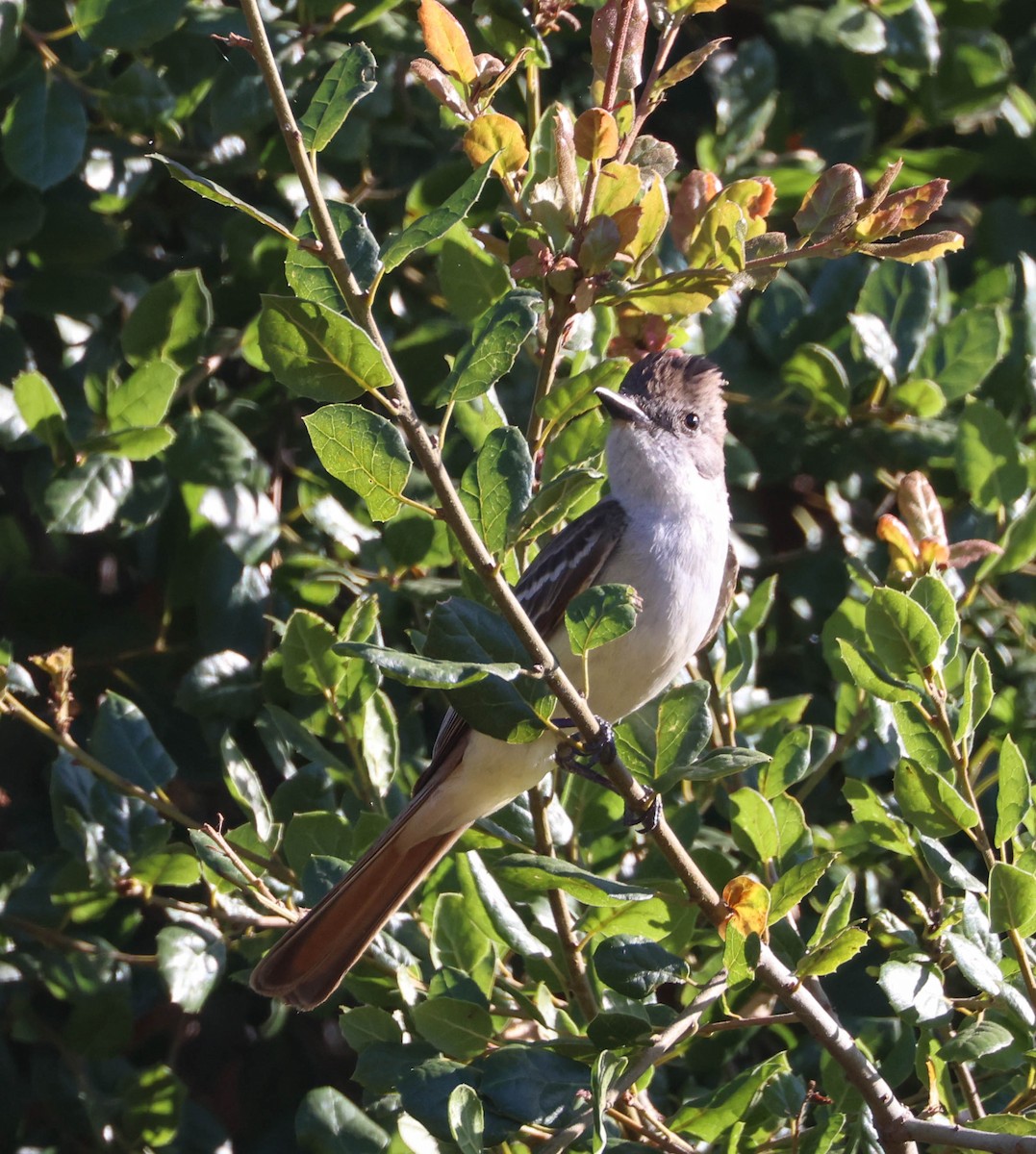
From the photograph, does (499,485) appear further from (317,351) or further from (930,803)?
(930,803)

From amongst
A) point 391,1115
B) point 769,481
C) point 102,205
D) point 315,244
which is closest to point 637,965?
point 391,1115

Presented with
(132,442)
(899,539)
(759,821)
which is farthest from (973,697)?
(132,442)

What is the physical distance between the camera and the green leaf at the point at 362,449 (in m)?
1.75

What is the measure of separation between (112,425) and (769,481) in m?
1.68

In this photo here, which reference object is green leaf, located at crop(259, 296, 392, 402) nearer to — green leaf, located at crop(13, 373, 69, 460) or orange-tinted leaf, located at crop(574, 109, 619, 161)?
orange-tinted leaf, located at crop(574, 109, 619, 161)

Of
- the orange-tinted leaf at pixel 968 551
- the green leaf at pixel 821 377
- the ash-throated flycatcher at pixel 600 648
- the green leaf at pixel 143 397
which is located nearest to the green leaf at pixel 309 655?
the ash-throated flycatcher at pixel 600 648

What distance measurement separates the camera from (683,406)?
3.47 meters

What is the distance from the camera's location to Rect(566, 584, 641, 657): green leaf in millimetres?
1871

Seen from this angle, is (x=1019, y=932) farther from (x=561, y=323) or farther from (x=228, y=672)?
(x=228, y=672)

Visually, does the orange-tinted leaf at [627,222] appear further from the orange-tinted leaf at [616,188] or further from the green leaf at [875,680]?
the green leaf at [875,680]

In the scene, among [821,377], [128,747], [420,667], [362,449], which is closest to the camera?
[420,667]

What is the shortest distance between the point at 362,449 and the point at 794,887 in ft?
3.15

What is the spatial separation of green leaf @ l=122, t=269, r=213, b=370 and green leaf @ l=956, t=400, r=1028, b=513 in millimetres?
1625

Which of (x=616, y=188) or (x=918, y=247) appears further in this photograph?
(x=616, y=188)
